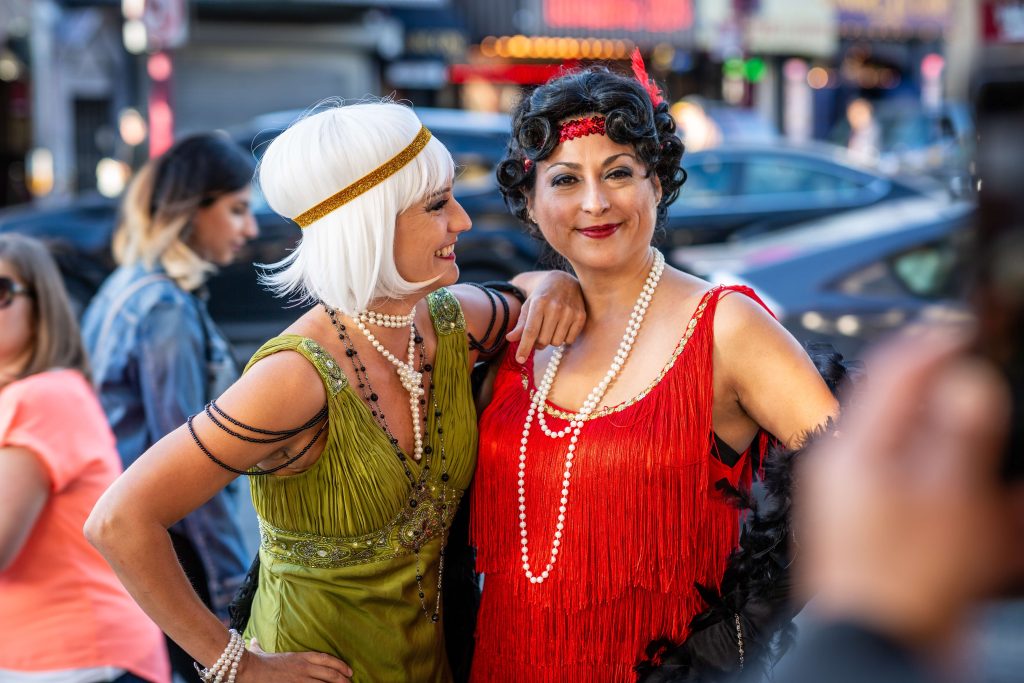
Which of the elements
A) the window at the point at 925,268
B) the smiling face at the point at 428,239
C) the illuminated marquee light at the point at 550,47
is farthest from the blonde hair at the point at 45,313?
the illuminated marquee light at the point at 550,47

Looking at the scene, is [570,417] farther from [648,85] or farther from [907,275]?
[907,275]

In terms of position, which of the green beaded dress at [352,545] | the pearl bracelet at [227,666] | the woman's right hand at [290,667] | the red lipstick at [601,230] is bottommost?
the woman's right hand at [290,667]

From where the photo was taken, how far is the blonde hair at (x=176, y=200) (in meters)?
3.91

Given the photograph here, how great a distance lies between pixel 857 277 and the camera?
573cm

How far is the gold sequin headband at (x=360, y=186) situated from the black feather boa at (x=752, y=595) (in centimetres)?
90

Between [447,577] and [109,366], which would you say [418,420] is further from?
[109,366]

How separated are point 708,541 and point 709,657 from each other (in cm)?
26

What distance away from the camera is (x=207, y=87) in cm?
1684

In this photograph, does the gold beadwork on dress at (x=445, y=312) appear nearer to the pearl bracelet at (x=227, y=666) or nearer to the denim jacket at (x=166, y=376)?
the pearl bracelet at (x=227, y=666)

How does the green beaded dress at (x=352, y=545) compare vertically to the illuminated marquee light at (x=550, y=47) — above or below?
below

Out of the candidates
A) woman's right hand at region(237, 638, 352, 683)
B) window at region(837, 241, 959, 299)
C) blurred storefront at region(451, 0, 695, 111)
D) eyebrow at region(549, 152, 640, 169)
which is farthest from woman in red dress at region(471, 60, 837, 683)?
blurred storefront at region(451, 0, 695, 111)

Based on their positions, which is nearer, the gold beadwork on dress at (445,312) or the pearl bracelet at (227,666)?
the pearl bracelet at (227,666)

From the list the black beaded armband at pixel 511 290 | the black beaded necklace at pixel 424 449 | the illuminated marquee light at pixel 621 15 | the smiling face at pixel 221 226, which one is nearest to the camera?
the black beaded necklace at pixel 424 449

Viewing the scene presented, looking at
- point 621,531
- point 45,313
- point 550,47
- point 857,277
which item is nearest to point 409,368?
point 621,531
